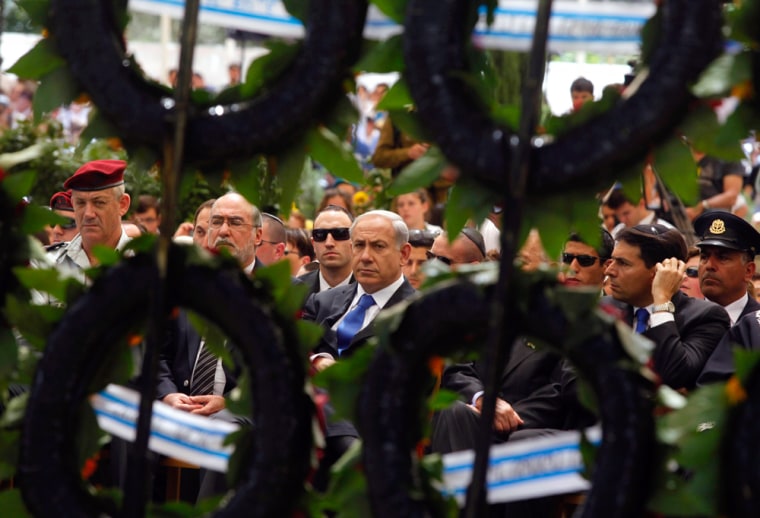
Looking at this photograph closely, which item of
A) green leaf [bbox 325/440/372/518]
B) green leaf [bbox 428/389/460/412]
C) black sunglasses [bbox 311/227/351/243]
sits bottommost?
black sunglasses [bbox 311/227/351/243]

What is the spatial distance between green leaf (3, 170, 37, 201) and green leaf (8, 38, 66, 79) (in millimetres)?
264

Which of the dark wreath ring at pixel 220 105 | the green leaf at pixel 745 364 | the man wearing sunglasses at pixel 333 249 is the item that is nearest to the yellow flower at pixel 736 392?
the green leaf at pixel 745 364

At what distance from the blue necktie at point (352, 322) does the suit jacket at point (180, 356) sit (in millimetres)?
737

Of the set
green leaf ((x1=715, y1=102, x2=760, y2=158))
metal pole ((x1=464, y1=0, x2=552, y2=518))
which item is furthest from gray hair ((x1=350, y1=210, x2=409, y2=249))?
green leaf ((x1=715, y1=102, x2=760, y2=158))

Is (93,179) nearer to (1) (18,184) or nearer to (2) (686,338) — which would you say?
(2) (686,338)

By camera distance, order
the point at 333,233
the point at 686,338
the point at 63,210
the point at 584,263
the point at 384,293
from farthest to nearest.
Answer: the point at 63,210 < the point at 333,233 < the point at 384,293 < the point at 584,263 < the point at 686,338

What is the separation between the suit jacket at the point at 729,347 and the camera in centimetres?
497

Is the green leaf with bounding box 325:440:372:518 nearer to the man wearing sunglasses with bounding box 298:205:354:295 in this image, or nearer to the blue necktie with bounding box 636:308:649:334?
the blue necktie with bounding box 636:308:649:334

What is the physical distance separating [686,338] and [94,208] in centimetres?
331

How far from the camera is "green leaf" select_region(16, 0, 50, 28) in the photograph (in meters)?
3.15

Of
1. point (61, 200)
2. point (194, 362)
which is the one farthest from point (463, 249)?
point (61, 200)

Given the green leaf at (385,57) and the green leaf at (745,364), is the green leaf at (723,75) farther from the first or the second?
the green leaf at (385,57)

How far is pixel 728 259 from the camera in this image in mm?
6043

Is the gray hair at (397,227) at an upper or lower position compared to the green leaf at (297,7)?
lower
